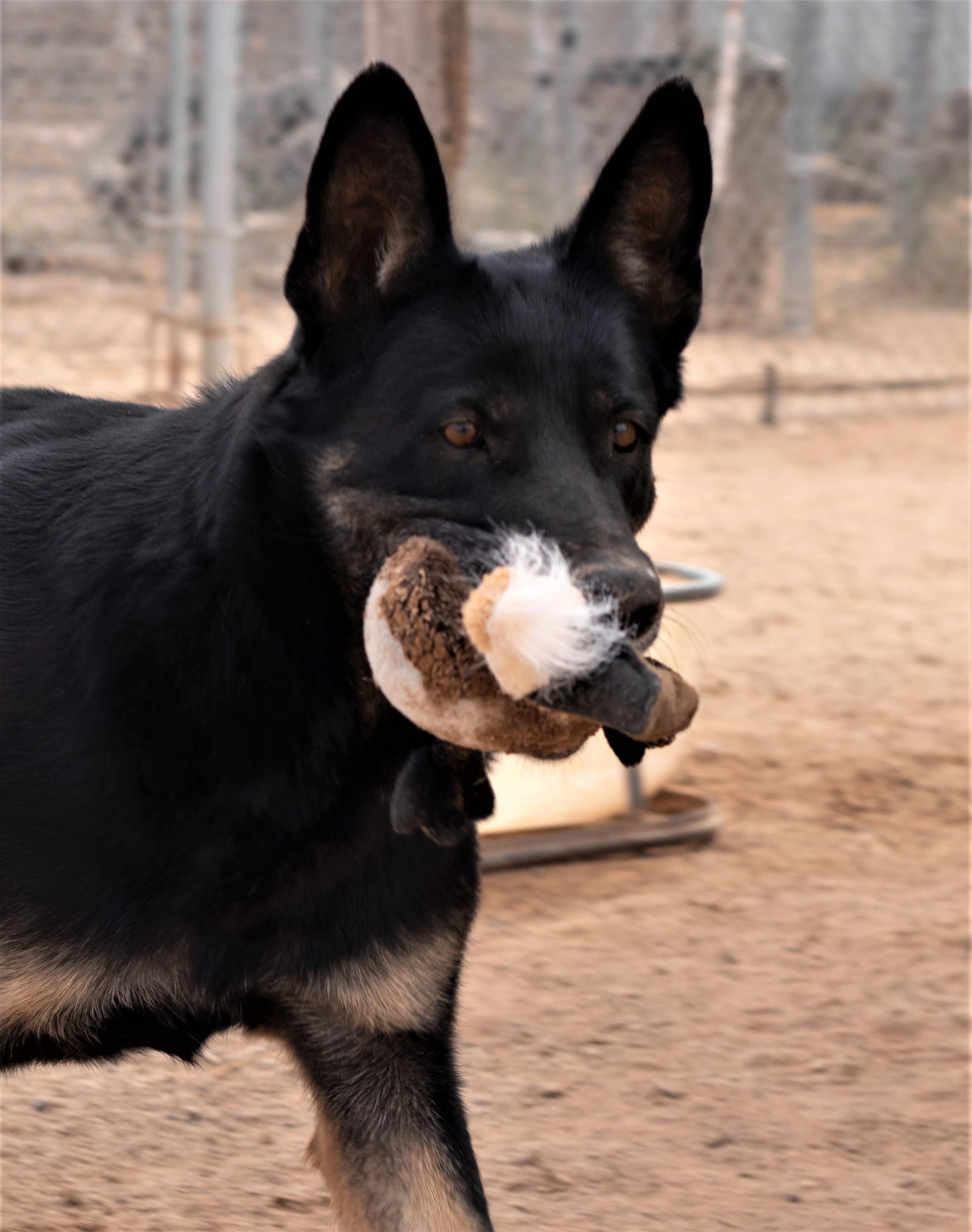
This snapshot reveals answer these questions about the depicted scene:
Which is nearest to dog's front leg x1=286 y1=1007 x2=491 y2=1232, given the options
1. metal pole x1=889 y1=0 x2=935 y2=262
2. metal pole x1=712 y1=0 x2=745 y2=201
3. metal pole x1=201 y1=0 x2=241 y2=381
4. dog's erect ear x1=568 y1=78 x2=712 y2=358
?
dog's erect ear x1=568 y1=78 x2=712 y2=358

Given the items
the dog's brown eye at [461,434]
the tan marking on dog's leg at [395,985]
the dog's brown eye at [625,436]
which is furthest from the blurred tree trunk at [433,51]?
the tan marking on dog's leg at [395,985]

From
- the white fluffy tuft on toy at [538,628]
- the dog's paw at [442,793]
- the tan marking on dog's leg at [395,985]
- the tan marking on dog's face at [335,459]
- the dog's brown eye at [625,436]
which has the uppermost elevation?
the dog's brown eye at [625,436]

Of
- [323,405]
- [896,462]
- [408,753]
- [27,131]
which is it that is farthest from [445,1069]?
[27,131]

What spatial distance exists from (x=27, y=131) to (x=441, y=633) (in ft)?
33.5

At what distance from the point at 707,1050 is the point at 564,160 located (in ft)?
25.9

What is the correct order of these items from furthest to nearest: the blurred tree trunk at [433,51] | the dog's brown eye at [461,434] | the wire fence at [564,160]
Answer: the wire fence at [564,160], the blurred tree trunk at [433,51], the dog's brown eye at [461,434]

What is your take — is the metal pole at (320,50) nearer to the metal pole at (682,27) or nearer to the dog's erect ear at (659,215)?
the metal pole at (682,27)

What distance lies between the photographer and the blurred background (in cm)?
300

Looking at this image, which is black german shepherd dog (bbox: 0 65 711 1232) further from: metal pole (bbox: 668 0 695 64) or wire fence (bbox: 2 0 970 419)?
metal pole (bbox: 668 0 695 64)

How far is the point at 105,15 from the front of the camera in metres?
11.2

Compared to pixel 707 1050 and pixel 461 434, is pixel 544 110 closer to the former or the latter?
pixel 707 1050

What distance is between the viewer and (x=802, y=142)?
11070 mm

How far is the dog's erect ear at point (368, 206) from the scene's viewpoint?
218 cm

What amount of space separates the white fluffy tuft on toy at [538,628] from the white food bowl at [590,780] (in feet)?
7.11
